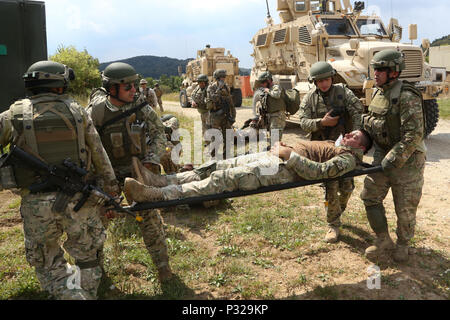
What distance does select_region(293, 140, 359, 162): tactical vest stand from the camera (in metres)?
3.65

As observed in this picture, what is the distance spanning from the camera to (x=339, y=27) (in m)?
9.82

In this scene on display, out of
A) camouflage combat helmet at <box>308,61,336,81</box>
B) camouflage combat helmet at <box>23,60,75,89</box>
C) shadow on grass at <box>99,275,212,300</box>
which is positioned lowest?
shadow on grass at <box>99,275,212,300</box>

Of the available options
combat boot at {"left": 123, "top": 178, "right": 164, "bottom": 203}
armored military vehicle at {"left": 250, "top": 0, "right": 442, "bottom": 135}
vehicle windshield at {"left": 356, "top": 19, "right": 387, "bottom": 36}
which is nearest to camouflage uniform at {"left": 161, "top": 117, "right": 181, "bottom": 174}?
combat boot at {"left": 123, "top": 178, "right": 164, "bottom": 203}

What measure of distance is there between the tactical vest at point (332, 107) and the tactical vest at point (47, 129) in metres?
2.92

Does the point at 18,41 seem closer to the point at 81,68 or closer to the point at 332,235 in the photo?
the point at 332,235

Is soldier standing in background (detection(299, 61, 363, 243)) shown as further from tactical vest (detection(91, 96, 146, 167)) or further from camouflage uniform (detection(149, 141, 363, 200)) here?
tactical vest (detection(91, 96, 146, 167))

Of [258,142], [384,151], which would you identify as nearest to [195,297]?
[384,151]

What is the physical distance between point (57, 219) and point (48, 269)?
383 millimetres

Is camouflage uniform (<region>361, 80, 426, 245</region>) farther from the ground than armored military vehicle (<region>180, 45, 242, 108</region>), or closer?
closer

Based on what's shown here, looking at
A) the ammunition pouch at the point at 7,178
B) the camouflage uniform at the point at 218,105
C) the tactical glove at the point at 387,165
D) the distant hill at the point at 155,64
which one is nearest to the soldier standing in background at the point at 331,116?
the tactical glove at the point at 387,165

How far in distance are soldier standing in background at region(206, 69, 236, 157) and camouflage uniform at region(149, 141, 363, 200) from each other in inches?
151

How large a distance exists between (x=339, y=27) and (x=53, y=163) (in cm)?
934

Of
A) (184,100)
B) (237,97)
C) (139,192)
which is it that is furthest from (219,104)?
(184,100)

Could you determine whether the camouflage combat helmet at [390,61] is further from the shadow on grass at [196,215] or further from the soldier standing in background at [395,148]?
the shadow on grass at [196,215]
